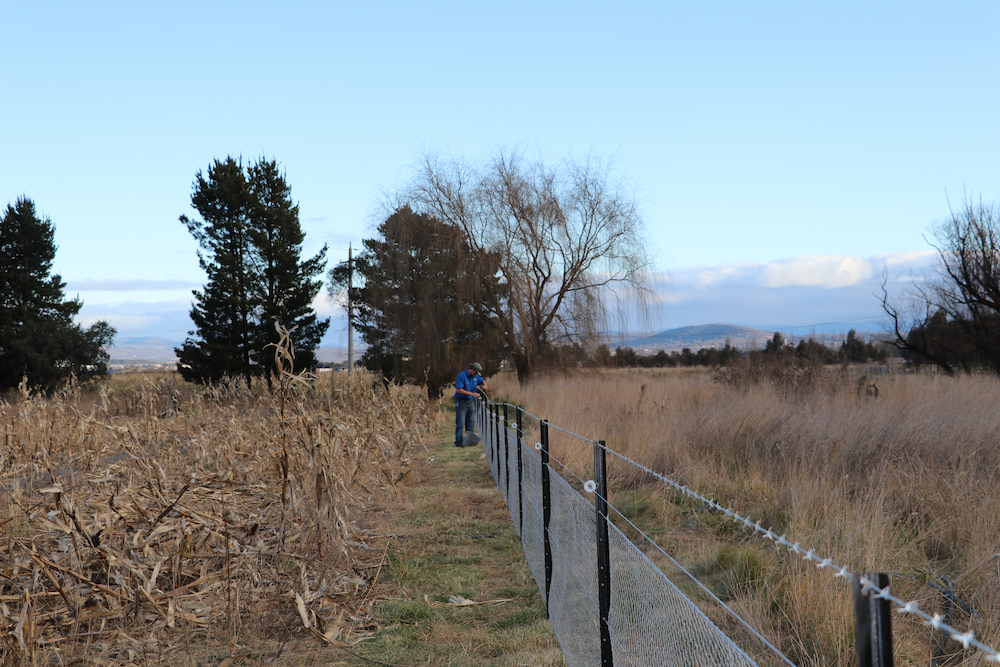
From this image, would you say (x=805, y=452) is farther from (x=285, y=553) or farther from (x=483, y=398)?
(x=483, y=398)

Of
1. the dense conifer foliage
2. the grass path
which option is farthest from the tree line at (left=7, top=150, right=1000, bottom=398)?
the grass path

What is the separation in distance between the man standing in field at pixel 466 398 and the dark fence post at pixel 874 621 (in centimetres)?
1272

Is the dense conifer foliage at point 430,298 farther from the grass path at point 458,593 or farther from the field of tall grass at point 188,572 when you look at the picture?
the field of tall grass at point 188,572

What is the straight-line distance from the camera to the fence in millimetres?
1128

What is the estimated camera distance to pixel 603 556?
9.84 feet

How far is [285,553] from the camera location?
493 centimetres

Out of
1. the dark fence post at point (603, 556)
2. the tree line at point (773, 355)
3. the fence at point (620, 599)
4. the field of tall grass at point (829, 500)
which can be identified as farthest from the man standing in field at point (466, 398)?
the dark fence post at point (603, 556)

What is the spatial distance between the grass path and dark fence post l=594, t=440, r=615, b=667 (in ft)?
3.62

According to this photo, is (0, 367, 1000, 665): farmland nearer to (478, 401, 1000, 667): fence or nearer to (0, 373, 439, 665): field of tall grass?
(0, 373, 439, 665): field of tall grass

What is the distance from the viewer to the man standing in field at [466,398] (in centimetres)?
1408

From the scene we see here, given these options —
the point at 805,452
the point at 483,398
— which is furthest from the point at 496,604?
the point at 483,398

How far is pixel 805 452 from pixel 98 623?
6.65 meters

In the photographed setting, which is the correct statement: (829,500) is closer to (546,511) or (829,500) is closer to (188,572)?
(546,511)

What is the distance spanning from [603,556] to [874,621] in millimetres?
1965
